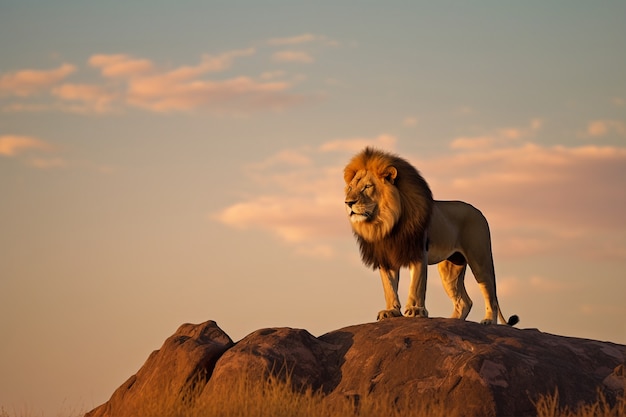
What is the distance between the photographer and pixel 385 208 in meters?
13.0

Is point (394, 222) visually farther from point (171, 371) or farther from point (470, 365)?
point (171, 371)

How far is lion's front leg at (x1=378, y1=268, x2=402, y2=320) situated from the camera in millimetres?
12890

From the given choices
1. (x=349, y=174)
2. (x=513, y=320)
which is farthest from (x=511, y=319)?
(x=349, y=174)

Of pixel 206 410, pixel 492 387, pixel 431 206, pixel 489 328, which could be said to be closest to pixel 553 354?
pixel 489 328

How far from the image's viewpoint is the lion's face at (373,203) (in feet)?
42.7

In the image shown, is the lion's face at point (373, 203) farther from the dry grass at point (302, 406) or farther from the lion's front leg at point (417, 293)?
the dry grass at point (302, 406)

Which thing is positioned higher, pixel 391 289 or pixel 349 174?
pixel 349 174

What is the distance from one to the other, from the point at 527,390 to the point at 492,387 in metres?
0.50

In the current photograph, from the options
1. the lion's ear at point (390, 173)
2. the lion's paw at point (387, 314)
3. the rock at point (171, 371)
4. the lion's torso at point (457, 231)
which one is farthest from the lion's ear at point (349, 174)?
the rock at point (171, 371)

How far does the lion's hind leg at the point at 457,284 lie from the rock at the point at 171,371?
146 inches

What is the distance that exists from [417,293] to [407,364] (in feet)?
5.15

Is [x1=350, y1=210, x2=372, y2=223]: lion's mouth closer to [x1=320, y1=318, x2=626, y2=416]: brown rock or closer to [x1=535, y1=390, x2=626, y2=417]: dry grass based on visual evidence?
[x1=320, y1=318, x2=626, y2=416]: brown rock

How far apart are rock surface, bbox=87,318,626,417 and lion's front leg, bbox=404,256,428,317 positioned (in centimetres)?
33

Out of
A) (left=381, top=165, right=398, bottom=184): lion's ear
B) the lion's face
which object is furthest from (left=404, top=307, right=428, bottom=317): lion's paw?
(left=381, top=165, right=398, bottom=184): lion's ear
